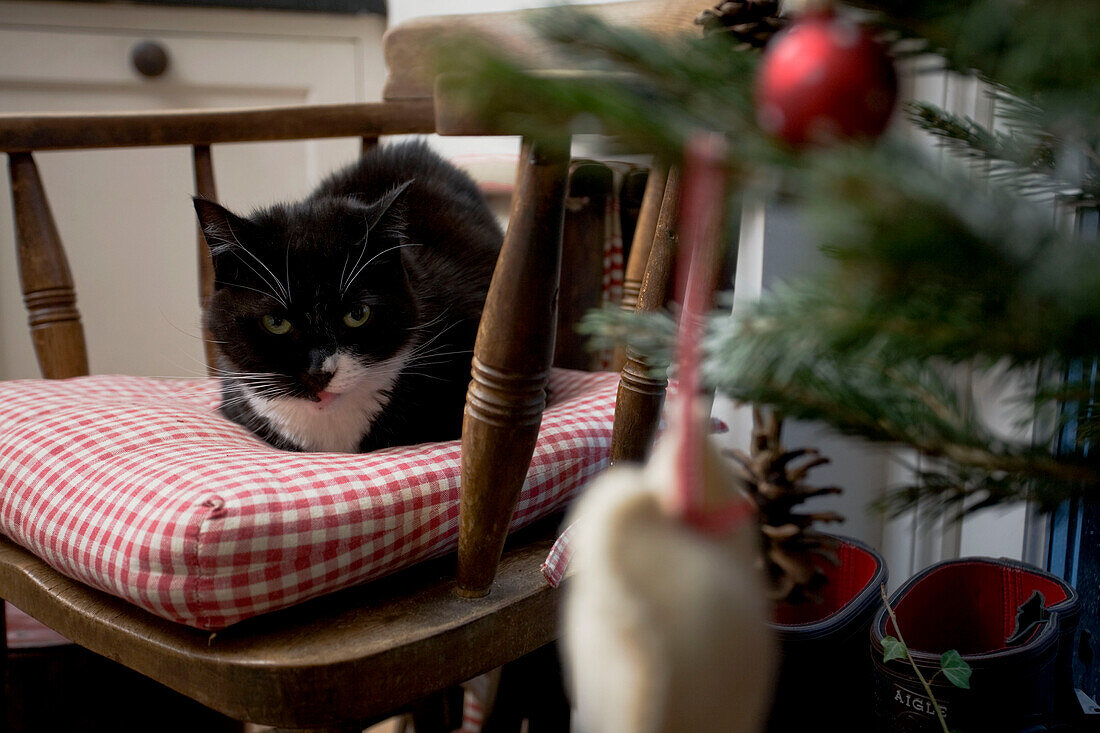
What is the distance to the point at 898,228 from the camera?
20 centimetres

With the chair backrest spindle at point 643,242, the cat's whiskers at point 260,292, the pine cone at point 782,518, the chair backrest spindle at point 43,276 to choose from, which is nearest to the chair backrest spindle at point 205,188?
the chair backrest spindle at point 43,276

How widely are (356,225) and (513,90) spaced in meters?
0.54

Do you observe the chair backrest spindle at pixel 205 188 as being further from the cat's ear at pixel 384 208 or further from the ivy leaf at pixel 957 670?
the ivy leaf at pixel 957 670

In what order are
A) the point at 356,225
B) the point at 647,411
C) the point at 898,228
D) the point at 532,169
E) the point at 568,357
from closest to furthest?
the point at 898,228
the point at 532,169
the point at 647,411
the point at 356,225
the point at 568,357

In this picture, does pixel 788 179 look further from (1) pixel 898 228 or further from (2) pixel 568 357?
(2) pixel 568 357

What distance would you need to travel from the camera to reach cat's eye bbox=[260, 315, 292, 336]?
0.72 meters

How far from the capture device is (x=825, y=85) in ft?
0.76

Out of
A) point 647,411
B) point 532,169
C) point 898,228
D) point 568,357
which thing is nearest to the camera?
point 898,228

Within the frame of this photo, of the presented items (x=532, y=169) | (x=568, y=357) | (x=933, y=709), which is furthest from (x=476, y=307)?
(x=933, y=709)

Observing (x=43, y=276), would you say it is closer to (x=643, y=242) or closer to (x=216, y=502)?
(x=216, y=502)

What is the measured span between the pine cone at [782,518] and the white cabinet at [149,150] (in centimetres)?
127

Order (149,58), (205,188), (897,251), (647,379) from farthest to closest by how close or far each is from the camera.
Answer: (149,58)
(205,188)
(647,379)
(897,251)

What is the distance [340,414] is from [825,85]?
57cm

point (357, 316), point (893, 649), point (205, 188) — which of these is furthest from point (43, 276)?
point (893, 649)
